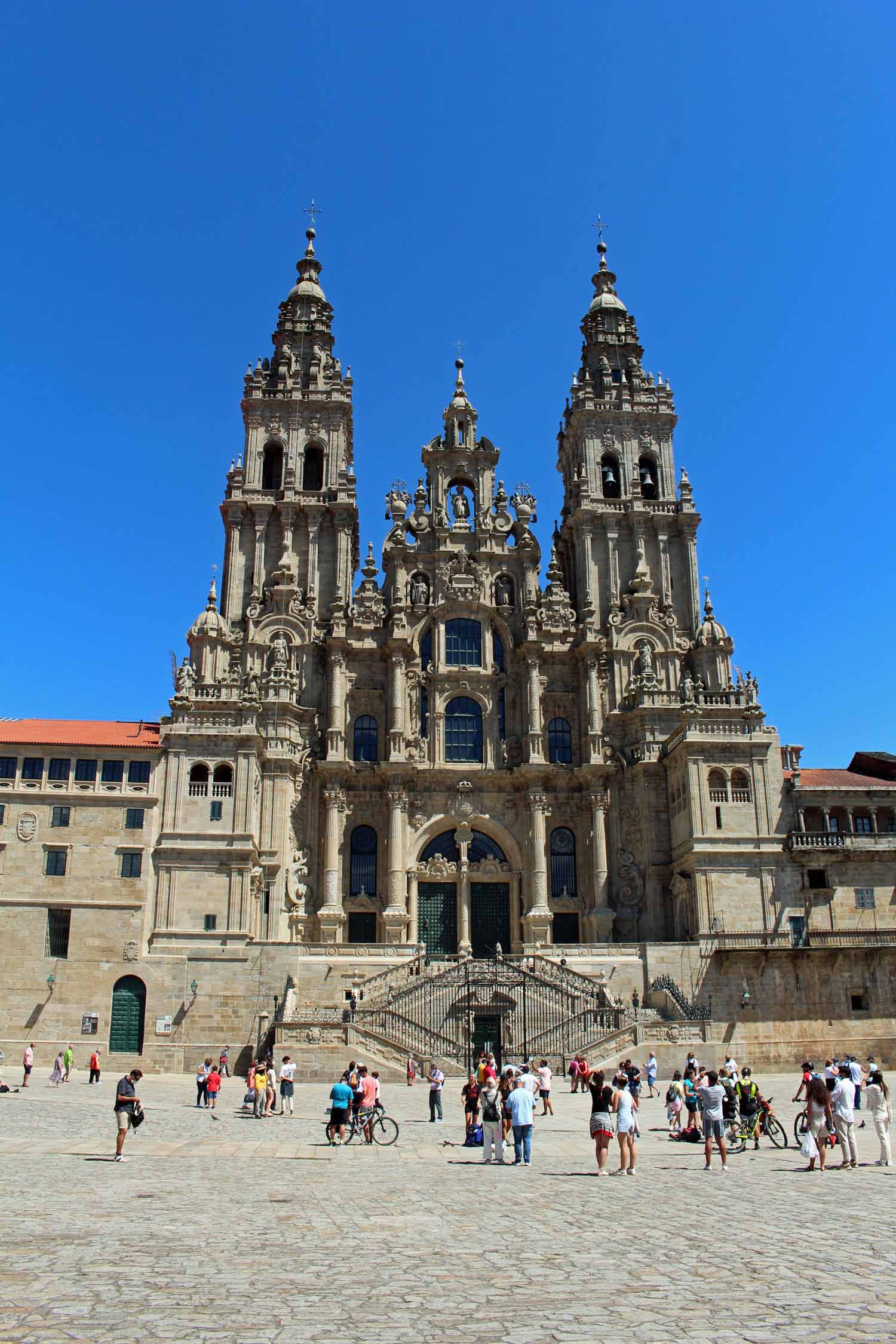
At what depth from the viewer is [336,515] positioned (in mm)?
62656

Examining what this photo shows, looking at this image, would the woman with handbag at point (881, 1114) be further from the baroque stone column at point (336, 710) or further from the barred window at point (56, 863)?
the baroque stone column at point (336, 710)

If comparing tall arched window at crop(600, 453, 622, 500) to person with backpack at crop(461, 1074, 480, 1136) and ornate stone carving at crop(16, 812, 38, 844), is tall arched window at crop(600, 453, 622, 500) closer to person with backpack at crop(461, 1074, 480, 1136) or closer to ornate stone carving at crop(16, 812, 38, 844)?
ornate stone carving at crop(16, 812, 38, 844)

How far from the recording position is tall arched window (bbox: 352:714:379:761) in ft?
196

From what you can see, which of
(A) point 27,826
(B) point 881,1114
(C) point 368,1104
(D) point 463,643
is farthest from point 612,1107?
(D) point 463,643

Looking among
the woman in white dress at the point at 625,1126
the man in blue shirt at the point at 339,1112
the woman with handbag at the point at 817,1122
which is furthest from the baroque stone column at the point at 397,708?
the woman with handbag at the point at 817,1122

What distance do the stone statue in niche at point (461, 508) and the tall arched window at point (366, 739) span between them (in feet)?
41.1

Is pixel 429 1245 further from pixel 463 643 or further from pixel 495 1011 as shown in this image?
pixel 463 643

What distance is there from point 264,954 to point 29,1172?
93.7 feet

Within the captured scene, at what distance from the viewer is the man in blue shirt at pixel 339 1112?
24.0 meters

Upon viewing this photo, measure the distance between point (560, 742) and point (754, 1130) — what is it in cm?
3713

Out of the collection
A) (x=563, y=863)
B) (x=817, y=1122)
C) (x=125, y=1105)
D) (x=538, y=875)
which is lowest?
(x=817, y=1122)

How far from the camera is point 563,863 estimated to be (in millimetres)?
58875

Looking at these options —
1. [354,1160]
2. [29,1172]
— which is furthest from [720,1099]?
[29,1172]

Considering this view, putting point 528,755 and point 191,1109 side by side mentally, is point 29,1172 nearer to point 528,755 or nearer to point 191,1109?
point 191,1109
